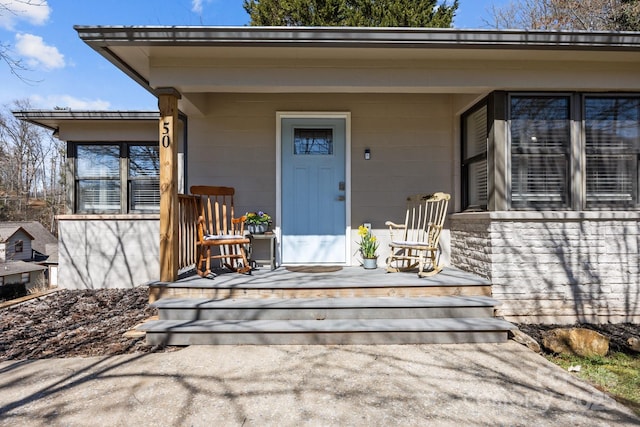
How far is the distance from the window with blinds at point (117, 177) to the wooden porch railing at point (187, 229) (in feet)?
5.00

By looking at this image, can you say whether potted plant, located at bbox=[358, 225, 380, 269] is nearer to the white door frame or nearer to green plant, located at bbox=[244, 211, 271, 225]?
the white door frame

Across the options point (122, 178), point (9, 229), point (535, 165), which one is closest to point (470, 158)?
point (535, 165)

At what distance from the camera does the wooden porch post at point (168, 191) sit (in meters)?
3.47

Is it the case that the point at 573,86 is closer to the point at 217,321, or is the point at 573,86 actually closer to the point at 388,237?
the point at 388,237

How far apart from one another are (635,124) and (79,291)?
7.09 m

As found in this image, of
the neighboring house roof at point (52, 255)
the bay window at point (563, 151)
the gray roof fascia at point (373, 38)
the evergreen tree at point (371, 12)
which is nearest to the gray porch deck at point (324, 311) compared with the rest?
the bay window at point (563, 151)

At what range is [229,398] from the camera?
7.04 ft

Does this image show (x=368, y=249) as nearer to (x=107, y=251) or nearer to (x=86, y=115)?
(x=107, y=251)

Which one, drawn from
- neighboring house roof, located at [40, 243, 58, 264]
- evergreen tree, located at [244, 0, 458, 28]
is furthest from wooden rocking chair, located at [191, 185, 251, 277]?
neighboring house roof, located at [40, 243, 58, 264]

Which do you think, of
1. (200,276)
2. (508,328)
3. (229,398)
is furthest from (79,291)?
(508,328)

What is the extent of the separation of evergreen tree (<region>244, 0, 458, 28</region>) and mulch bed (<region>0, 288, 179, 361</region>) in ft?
26.8

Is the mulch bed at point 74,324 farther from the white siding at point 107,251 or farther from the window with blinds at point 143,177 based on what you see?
the window with blinds at point 143,177

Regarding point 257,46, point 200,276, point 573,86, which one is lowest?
point 200,276

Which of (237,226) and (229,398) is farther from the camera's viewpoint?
(237,226)
